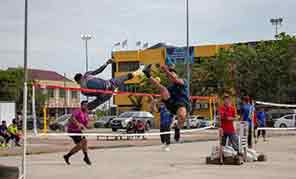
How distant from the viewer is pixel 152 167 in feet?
52.7

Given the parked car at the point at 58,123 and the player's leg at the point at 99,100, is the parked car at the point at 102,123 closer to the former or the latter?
the parked car at the point at 58,123

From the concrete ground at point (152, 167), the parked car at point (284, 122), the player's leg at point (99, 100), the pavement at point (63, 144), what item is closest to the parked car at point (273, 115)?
the parked car at point (284, 122)

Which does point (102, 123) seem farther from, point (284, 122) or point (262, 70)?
point (284, 122)

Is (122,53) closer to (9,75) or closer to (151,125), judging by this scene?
(9,75)

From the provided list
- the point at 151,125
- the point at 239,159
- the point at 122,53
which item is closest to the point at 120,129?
the point at 151,125

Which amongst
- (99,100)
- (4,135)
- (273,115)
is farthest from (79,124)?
(273,115)

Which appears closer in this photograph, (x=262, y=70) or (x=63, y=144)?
(x=63, y=144)

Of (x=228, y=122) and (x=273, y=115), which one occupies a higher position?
(x=228, y=122)

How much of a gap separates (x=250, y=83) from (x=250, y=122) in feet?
123

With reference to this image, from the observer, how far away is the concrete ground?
14.1m

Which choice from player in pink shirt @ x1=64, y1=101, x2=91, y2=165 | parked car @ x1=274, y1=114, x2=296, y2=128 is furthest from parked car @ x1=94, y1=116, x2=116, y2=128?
player in pink shirt @ x1=64, y1=101, x2=91, y2=165

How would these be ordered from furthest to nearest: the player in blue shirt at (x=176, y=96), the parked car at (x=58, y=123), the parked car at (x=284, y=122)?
the parked car at (x=284, y=122), the parked car at (x=58, y=123), the player in blue shirt at (x=176, y=96)

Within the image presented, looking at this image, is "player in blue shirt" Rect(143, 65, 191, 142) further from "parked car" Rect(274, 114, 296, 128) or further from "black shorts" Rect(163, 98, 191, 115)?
"parked car" Rect(274, 114, 296, 128)

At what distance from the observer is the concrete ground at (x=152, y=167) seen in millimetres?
14125
